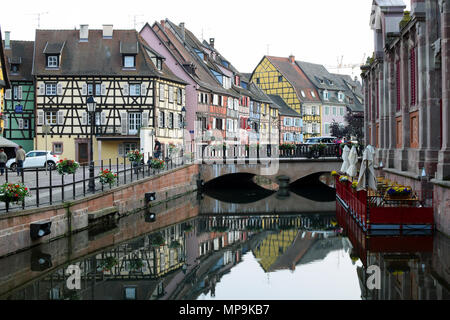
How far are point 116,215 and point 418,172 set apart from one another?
13117 mm

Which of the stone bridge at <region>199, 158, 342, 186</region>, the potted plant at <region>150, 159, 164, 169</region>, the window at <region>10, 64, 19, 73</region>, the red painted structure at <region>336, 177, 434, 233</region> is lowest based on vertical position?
the red painted structure at <region>336, 177, 434, 233</region>

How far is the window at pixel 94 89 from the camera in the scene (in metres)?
48.1

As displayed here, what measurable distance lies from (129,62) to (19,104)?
10.2 m

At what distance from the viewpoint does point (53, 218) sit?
63.7 feet

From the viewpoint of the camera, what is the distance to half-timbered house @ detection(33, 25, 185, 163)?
47906 mm

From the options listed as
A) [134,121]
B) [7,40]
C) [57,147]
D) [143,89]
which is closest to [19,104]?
[57,147]

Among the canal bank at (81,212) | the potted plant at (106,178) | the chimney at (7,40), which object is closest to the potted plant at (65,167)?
the potted plant at (106,178)

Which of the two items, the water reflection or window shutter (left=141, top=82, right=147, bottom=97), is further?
window shutter (left=141, top=82, right=147, bottom=97)

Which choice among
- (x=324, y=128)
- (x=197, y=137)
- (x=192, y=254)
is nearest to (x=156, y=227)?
(x=192, y=254)

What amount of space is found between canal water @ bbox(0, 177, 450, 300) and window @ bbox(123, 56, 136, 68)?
24303 mm

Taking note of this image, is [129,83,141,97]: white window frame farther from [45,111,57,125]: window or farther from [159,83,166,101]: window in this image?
[45,111,57,125]: window

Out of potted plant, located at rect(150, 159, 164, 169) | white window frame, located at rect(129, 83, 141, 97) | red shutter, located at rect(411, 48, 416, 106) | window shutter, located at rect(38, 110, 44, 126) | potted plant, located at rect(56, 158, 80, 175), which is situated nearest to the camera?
potted plant, located at rect(56, 158, 80, 175)

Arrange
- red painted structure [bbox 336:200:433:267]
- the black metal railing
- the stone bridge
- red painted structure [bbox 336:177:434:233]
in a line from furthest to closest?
1. the stone bridge
2. red painted structure [bbox 336:177:434:233]
3. the black metal railing
4. red painted structure [bbox 336:200:433:267]

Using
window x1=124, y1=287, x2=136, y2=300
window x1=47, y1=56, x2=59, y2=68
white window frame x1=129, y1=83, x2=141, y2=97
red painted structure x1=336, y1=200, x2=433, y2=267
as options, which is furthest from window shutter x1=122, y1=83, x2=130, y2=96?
window x1=124, y1=287, x2=136, y2=300
